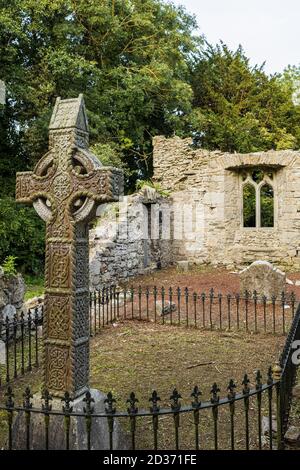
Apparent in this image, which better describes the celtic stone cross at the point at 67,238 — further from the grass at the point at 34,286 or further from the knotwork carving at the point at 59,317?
the grass at the point at 34,286

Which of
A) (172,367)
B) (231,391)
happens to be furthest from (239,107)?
(231,391)

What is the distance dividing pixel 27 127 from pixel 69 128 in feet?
37.8

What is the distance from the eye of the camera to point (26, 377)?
5.55 meters

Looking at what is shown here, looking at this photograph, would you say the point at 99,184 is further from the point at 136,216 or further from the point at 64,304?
the point at 136,216

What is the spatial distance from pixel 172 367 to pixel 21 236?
25.4ft

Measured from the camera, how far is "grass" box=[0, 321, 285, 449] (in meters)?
4.21

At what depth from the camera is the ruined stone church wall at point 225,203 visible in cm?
1534

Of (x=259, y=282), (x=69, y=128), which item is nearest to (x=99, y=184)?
(x=69, y=128)

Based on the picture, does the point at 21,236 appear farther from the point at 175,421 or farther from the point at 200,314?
the point at 175,421

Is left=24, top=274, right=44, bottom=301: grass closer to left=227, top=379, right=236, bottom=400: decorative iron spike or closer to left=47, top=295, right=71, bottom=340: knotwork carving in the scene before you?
left=47, top=295, right=71, bottom=340: knotwork carving

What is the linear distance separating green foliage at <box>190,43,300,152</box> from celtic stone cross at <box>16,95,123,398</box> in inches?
614

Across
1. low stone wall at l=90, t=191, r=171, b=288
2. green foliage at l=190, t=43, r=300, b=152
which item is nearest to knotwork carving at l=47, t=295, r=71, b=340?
low stone wall at l=90, t=191, r=171, b=288

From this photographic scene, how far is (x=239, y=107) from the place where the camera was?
20422 millimetres

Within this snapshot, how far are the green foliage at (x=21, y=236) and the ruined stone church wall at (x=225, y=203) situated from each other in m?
5.29
